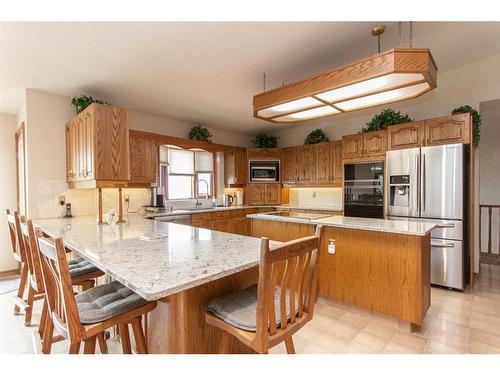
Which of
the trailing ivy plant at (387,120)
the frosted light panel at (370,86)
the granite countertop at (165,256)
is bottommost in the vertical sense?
the granite countertop at (165,256)

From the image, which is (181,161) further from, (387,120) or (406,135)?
(406,135)

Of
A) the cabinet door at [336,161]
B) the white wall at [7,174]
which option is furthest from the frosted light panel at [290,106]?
the white wall at [7,174]

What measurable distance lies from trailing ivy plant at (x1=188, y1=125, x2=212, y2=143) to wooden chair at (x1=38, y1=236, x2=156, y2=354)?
3.83m

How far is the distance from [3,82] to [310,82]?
3555mm

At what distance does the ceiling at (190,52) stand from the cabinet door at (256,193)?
2420mm

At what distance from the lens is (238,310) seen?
126cm

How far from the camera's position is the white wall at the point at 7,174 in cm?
394

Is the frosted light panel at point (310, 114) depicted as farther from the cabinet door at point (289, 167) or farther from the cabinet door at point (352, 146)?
the cabinet door at point (289, 167)

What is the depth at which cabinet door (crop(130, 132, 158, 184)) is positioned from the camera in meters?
3.97

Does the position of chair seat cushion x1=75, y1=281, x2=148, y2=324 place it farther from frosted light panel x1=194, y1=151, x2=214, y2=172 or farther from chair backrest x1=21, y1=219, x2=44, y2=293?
frosted light panel x1=194, y1=151, x2=214, y2=172

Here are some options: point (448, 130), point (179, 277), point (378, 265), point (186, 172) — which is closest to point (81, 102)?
point (186, 172)

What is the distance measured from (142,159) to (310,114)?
8.78ft

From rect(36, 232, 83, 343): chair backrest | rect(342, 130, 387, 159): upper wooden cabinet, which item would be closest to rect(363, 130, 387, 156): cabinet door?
rect(342, 130, 387, 159): upper wooden cabinet
